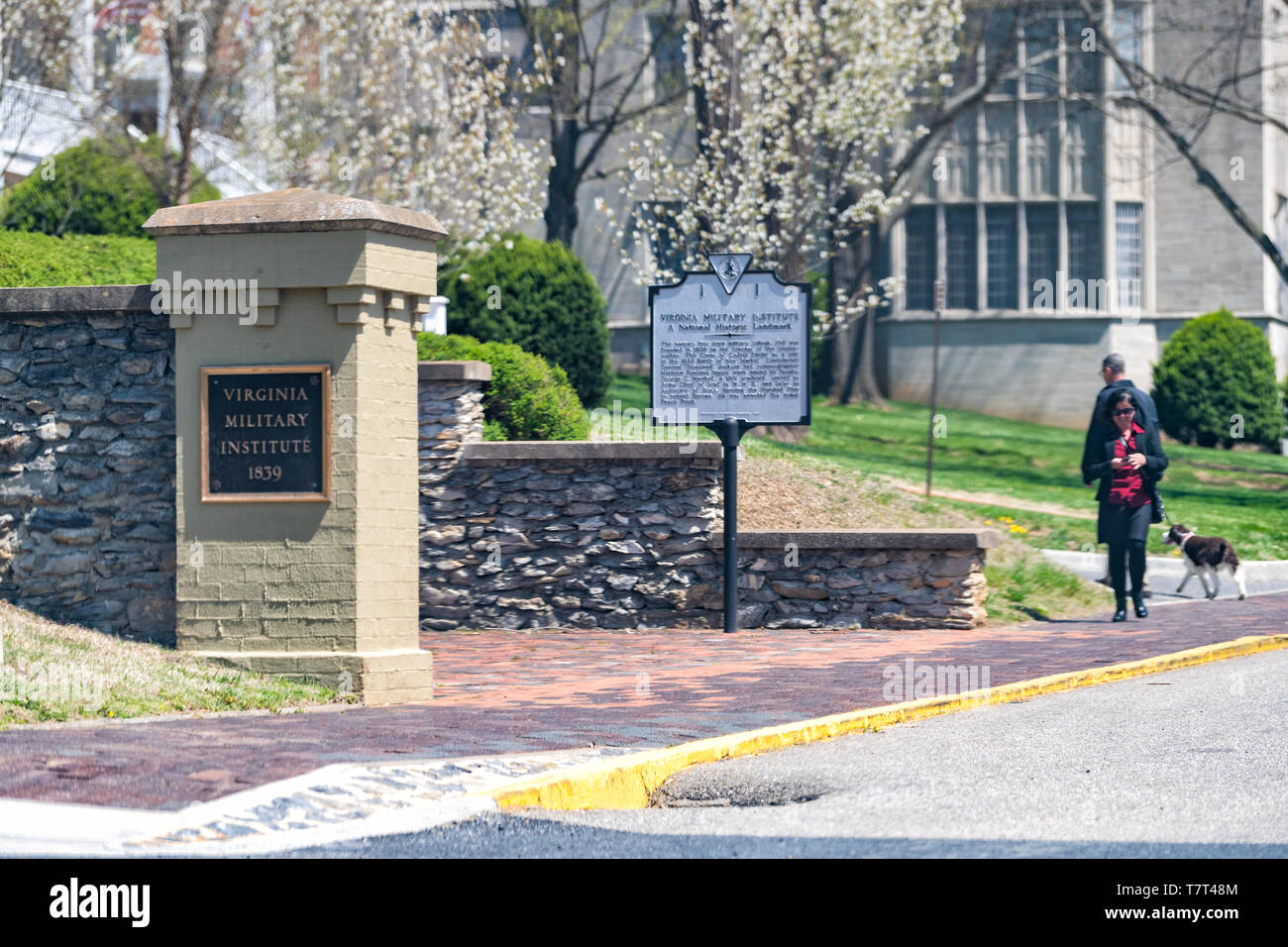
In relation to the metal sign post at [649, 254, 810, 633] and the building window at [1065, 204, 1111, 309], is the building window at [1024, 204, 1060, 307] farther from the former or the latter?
the metal sign post at [649, 254, 810, 633]

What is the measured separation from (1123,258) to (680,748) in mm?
26972

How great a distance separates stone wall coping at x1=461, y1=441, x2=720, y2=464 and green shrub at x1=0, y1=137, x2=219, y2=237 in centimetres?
945

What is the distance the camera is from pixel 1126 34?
32.4 meters

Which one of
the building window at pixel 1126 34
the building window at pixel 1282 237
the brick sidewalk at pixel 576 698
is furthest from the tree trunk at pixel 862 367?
the brick sidewalk at pixel 576 698

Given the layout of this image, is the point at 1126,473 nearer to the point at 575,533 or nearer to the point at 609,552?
the point at 609,552

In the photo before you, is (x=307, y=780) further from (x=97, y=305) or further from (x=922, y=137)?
(x=922, y=137)

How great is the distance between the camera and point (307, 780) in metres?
6.70

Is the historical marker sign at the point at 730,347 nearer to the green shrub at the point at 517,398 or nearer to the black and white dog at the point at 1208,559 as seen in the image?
the green shrub at the point at 517,398

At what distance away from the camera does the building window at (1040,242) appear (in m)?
32.5

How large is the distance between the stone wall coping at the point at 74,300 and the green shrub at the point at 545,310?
10.2 metres

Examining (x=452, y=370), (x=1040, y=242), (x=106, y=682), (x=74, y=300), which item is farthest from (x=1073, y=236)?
(x=106, y=682)

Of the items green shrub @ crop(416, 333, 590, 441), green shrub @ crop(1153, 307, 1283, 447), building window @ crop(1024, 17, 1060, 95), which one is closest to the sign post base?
green shrub @ crop(416, 333, 590, 441)

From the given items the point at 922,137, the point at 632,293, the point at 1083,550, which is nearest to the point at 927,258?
the point at 922,137

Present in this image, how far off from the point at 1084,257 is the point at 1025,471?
8.43m
